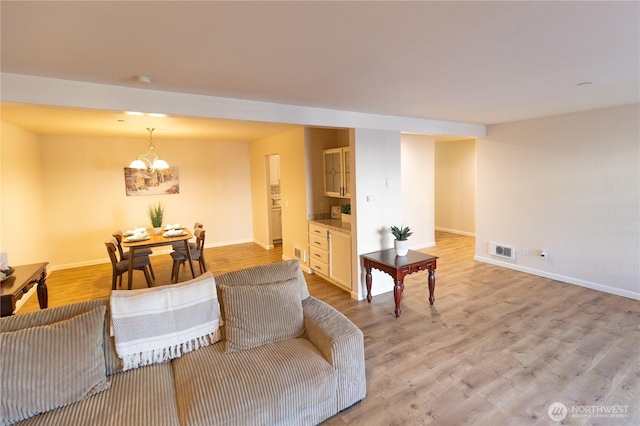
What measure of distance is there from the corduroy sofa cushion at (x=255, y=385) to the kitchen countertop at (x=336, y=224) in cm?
224

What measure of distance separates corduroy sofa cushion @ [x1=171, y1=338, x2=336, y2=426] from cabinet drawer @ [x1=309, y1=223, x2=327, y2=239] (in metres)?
2.55

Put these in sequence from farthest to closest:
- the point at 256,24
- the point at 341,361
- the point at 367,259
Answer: the point at 367,259, the point at 341,361, the point at 256,24

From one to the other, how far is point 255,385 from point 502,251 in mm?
4815

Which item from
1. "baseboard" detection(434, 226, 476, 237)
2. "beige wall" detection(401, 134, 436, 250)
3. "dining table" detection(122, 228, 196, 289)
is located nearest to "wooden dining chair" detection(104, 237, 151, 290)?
"dining table" detection(122, 228, 196, 289)

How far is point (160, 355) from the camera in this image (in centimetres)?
205

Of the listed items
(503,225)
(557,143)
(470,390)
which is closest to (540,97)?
(557,143)

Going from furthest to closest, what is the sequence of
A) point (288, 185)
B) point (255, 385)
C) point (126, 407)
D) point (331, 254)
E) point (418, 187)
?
point (418, 187), point (288, 185), point (331, 254), point (255, 385), point (126, 407)

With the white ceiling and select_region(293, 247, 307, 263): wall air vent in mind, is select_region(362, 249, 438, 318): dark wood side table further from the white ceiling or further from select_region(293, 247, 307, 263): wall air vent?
the white ceiling

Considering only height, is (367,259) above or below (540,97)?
below

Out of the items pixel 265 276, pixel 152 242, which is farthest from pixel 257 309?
pixel 152 242

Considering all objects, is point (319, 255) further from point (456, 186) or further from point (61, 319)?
point (456, 186)

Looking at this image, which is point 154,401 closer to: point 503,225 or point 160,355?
point 160,355

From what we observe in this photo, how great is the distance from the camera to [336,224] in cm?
471

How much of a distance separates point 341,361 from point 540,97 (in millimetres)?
3308
